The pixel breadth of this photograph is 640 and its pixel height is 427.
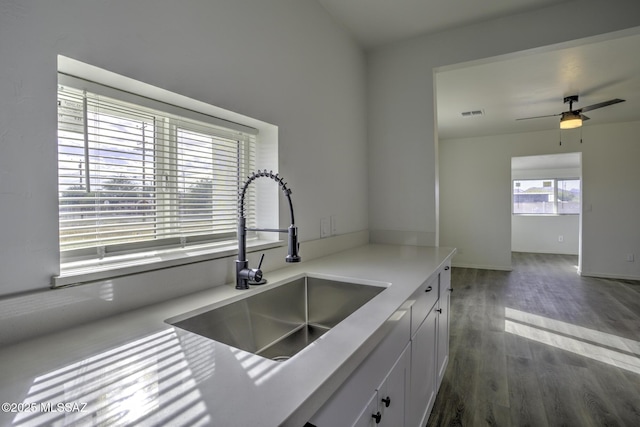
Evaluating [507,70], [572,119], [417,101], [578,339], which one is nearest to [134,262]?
[417,101]

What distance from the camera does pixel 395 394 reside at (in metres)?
1.09

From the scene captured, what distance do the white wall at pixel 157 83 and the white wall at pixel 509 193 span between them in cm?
475

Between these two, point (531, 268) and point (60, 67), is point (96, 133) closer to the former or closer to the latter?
point (60, 67)

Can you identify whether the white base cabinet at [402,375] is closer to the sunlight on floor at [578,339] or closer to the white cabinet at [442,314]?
the white cabinet at [442,314]

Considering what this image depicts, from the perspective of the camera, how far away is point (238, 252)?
131 centimetres

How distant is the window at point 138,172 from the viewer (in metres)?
0.96

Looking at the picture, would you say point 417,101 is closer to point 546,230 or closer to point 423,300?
point 423,300

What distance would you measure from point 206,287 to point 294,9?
1.58m

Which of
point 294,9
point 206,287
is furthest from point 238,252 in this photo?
point 294,9

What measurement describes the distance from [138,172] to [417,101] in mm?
2101

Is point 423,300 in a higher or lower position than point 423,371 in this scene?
higher

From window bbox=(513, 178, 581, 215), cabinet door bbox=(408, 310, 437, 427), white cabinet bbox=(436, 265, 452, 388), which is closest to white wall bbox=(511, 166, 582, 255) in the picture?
window bbox=(513, 178, 581, 215)

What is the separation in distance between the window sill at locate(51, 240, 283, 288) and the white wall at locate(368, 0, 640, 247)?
1.50m

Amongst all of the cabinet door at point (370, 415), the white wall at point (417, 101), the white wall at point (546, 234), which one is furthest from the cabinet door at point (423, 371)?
the white wall at point (546, 234)
